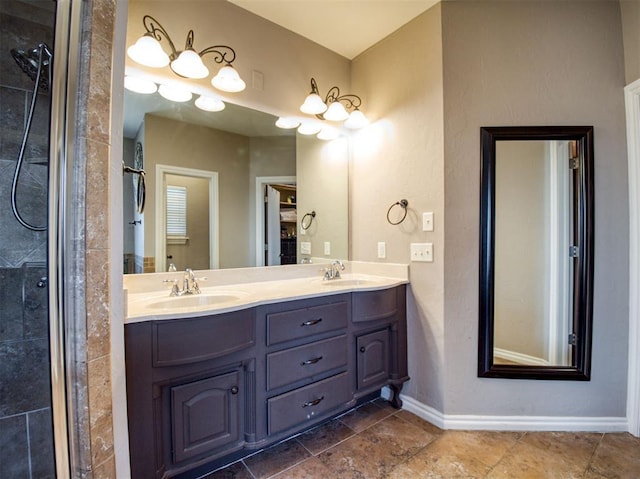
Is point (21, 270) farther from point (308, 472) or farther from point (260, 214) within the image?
point (308, 472)

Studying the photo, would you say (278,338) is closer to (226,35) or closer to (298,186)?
(298,186)

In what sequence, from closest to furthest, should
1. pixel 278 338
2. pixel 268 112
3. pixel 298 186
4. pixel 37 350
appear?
pixel 37 350, pixel 278 338, pixel 268 112, pixel 298 186

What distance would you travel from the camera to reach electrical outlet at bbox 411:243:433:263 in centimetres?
193

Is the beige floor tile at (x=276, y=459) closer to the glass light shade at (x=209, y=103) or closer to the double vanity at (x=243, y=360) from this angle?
the double vanity at (x=243, y=360)

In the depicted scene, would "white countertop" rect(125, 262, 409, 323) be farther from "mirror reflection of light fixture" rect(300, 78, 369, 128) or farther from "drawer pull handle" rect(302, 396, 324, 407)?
"mirror reflection of light fixture" rect(300, 78, 369, 128)

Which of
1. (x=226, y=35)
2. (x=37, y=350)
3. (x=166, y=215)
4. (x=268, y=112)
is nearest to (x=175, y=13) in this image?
(x=226, y=35)

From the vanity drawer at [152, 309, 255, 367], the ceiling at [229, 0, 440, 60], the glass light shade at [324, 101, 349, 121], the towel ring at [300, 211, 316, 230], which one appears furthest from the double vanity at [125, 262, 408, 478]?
the ceiling at [229, 0, 440, 60]

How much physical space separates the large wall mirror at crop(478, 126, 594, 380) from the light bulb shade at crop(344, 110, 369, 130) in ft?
2.91

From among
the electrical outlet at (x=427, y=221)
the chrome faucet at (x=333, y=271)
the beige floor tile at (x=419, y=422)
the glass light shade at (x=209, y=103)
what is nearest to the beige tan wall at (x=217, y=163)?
the glass light shade at (x=209, y=103)

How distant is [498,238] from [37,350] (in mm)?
2262

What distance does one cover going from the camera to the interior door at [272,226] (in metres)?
2.14

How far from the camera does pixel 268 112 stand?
2.06 metres

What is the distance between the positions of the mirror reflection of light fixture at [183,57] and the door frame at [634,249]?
2232mm

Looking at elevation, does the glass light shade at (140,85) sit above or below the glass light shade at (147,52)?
below
